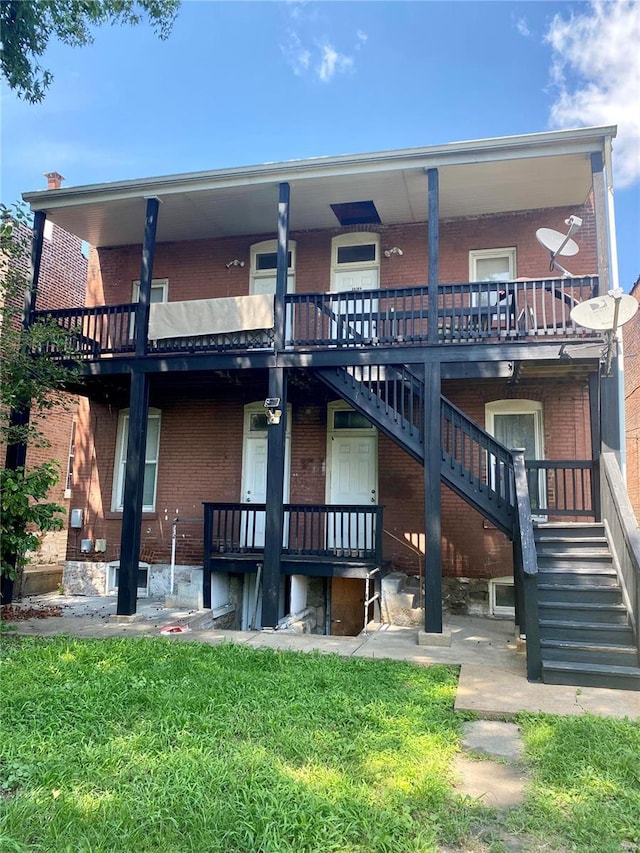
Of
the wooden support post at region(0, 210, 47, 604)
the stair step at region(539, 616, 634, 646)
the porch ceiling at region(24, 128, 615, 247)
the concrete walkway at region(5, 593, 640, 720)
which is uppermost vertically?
the porch ceiling at region(24, 128, 615, 247)

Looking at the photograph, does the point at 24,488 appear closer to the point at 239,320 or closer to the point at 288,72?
the point at 239,320

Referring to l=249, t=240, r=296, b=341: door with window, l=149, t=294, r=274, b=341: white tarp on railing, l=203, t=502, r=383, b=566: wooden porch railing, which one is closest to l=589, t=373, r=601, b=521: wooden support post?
l=203, t=502, r=383, b=566: wooden porch railing

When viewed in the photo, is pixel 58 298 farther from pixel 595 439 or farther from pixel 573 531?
pixel 573 531

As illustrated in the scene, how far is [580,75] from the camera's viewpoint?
10.8 metres

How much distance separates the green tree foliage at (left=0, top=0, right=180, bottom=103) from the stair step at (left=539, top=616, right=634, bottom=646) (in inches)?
379

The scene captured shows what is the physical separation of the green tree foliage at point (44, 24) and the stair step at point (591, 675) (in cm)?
982

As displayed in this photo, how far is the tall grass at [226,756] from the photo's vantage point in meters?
2.78

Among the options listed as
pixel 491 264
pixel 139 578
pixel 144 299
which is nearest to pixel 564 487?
pixel 491 264

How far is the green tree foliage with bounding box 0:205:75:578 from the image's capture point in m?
7.32

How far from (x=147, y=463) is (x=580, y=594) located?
8.17 meters

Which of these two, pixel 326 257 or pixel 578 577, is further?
pixel 326 257

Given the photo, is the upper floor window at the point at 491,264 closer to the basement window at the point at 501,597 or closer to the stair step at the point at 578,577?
the basement window at the point at 501,597

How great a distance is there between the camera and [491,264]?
33.3 ft

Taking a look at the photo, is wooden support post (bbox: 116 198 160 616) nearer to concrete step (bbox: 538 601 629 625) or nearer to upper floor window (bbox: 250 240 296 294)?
upper floor window (bbox: 250 240 296 294)
